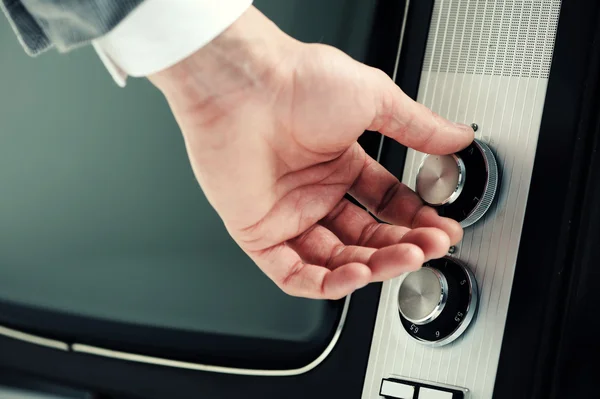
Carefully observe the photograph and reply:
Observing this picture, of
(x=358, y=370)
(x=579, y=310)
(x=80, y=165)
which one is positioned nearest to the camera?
(x=579, y=310)

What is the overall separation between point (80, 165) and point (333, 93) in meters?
0.37

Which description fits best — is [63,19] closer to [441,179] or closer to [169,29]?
[169,29]

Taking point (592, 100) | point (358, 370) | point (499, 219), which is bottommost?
point (358, 370)

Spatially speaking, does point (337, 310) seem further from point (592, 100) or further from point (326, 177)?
point (592, 100)

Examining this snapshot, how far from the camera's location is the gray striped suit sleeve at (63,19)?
545 mm

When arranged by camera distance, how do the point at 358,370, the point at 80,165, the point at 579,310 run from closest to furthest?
1. the point at 579,310
2. the point at 358,370
3. the point at 80,165

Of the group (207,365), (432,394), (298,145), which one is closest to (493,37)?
(298,145)

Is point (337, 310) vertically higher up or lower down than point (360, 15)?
lower down

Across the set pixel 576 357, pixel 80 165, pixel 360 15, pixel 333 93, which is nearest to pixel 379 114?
pixel 333 93

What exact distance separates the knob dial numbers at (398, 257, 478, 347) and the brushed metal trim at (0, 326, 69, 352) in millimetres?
422

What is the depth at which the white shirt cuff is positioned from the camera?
59 centimetres

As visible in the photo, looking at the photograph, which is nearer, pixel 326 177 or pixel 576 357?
pixel 576 357

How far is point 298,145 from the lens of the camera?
661 millimetres

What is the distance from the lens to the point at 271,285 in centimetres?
74
